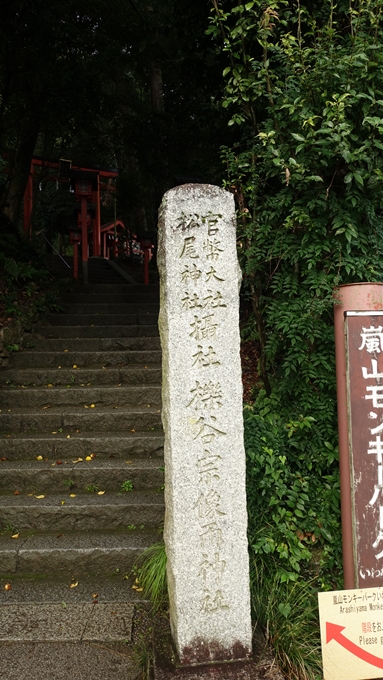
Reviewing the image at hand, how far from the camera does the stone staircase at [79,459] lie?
11.6 feet

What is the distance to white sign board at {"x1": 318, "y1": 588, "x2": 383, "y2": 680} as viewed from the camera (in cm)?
256

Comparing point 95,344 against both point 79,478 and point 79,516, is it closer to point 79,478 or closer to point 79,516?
point 79,478

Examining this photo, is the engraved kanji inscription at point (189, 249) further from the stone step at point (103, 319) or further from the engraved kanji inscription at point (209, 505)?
the stone step at point (103, 319)

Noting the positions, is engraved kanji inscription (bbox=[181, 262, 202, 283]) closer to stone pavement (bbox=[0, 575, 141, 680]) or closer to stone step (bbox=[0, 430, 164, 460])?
stone pavement (bbox=[0, 575, 141, 680])

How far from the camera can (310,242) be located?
138 inches

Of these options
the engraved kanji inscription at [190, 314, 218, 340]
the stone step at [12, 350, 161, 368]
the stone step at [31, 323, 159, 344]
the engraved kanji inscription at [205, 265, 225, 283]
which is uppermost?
the engraved kanji inscription at [205, 265, 225, 283]

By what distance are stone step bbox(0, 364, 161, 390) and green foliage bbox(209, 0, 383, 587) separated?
2081mm

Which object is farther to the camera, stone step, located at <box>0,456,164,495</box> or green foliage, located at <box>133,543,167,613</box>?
stone step, located at <box>0,456,164,495</box>

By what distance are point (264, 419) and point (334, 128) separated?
1.98 metres

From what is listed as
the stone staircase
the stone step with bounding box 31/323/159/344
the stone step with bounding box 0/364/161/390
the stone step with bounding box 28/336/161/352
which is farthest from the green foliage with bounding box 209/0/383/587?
the stone step with bounding box 31/323/159/344

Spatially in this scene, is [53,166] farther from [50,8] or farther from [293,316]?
[293,316]

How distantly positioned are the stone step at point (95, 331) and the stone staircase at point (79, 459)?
0.18 m

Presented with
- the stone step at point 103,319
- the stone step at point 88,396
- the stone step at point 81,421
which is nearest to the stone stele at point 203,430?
the stone step at point 81,421

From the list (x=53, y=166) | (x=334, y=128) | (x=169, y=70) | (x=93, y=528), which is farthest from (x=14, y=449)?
(x=53, y=166)
